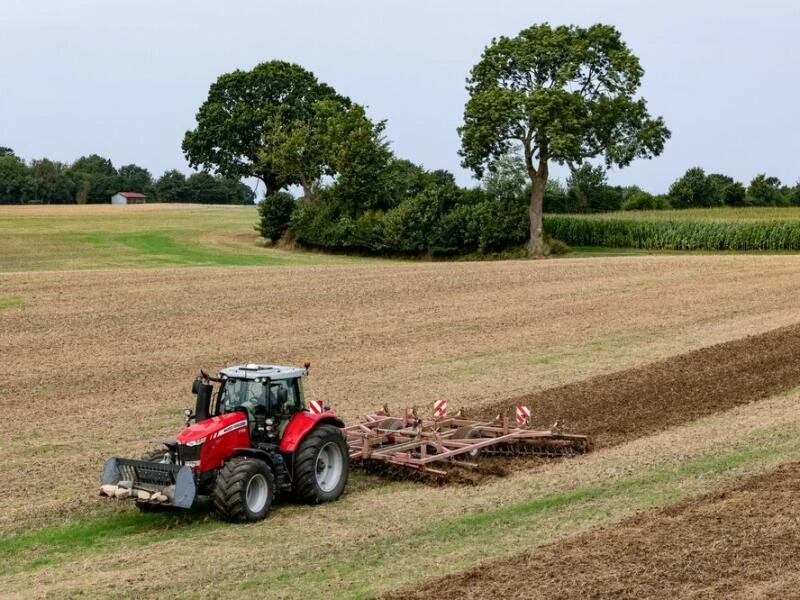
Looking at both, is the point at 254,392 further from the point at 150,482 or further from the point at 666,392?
the point at 666,392

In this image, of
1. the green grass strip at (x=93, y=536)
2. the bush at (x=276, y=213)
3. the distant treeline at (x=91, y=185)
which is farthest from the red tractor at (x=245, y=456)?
the distant treeline at (x=91, y=185)

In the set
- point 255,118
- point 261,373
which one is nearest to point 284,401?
point 261,373

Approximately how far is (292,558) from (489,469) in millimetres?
4577

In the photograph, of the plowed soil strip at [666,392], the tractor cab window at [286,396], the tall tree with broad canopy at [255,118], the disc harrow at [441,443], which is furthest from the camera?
the tall tree with broad canopy at [255,118]

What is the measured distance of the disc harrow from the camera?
1561 cm

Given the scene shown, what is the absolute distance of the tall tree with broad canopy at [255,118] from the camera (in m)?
80.2

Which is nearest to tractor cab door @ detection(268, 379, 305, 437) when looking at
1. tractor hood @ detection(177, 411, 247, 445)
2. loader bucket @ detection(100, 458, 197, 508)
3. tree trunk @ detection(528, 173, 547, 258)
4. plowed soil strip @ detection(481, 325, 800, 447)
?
tractor hood @ detection(177, 411, 247, 445)

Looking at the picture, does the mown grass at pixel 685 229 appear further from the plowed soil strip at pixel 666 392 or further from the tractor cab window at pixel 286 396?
the tractor cab window at pixel 286 396

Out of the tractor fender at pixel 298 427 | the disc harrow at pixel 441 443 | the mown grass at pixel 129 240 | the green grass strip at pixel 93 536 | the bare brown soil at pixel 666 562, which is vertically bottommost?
the green grass strip at pixel 93 536

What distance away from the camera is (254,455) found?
13.4 metres

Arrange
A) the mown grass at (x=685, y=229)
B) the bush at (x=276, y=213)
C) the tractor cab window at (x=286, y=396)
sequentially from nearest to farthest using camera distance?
the tractor cab window at (x=286, y=396)
the mown grass at (x=685, y=229)
the bush at (x=276, y=213)

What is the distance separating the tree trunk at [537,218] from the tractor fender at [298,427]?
4766cm

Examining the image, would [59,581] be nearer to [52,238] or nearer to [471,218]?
[471,218]

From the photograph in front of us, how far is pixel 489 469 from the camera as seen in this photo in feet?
51.9
